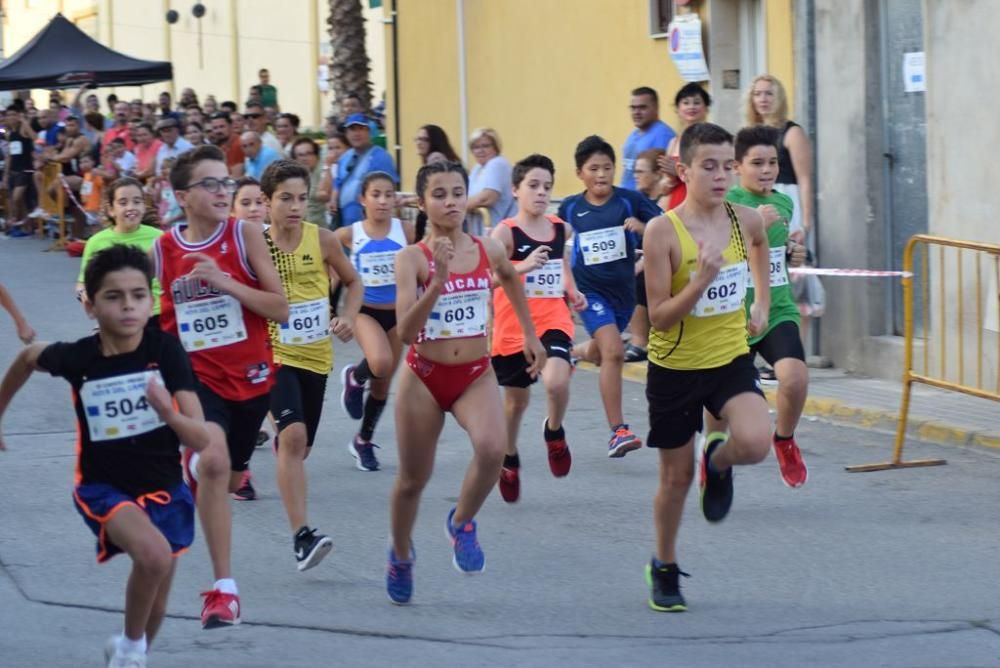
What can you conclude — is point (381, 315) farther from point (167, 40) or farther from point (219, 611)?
point (167, 40)

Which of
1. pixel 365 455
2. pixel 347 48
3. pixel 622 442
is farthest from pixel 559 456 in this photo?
pixel 347 48

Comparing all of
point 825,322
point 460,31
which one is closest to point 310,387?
point 825,322

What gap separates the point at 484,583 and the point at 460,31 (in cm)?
1303

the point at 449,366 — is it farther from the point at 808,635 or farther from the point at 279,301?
the point at 808,635

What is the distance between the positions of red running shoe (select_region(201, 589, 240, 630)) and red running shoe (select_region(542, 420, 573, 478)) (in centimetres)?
317

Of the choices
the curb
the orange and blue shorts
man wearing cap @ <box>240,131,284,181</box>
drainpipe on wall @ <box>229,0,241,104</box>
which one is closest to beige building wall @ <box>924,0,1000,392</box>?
the curb

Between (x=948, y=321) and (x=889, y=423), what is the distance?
3.57 ft

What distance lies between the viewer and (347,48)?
25.5 m

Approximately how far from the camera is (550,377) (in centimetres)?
909

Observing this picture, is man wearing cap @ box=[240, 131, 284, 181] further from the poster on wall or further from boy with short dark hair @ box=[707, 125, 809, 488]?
boy with short dark hair @ box=[707, 125, 809, 488]

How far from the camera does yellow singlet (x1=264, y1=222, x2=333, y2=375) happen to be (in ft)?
25.7

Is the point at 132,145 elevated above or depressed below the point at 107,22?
below

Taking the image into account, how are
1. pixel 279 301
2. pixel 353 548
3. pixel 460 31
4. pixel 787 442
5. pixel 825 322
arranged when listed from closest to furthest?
pixel 279 301
pixel 353 548
pixel 787 442
pixel 825 322
pixel 460 31

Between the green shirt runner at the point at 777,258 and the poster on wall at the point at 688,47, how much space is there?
598 centimetres
